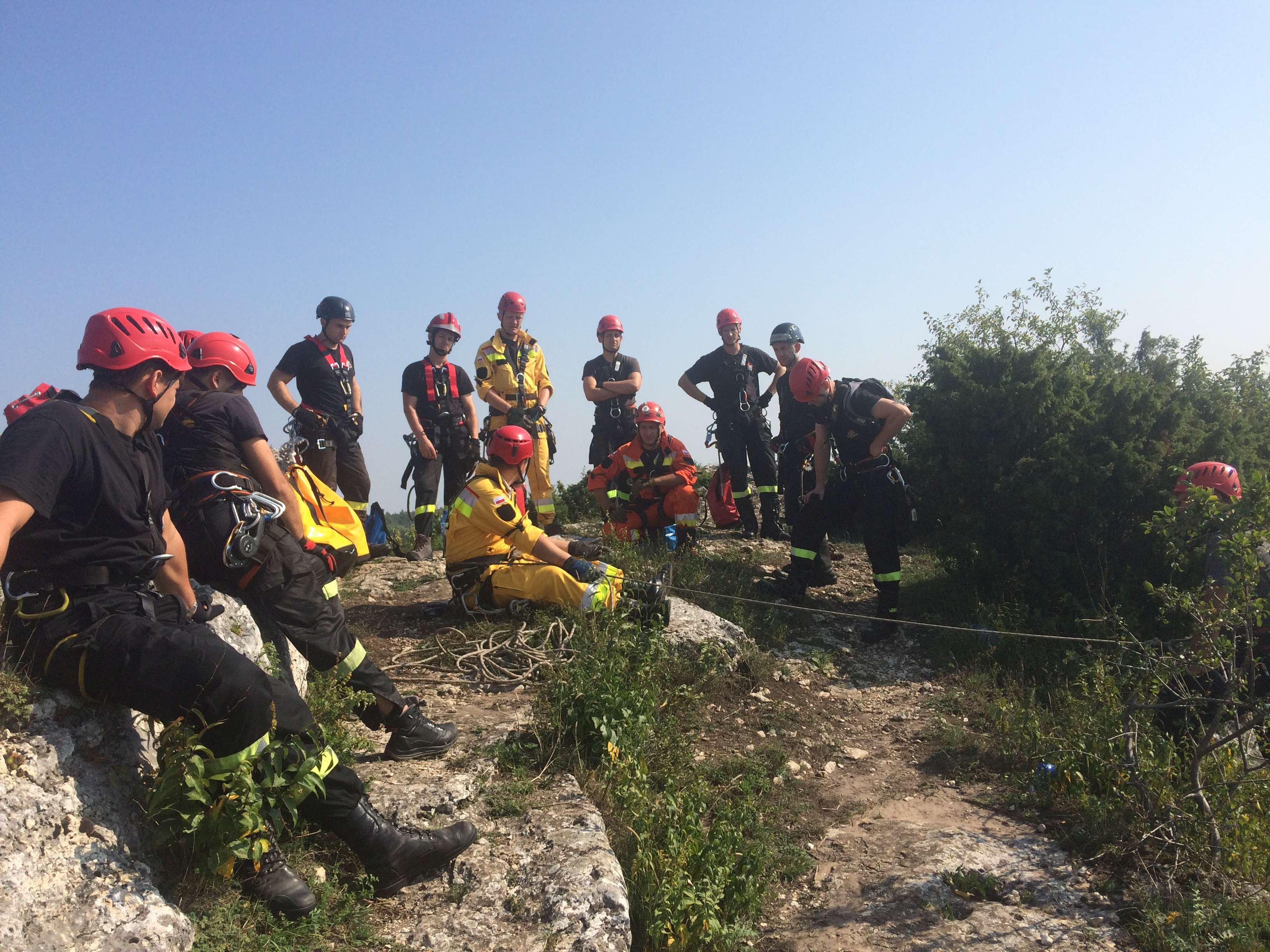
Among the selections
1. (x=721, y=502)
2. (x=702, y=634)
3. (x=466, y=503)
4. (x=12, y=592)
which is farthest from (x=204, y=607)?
(x=721, y=502)

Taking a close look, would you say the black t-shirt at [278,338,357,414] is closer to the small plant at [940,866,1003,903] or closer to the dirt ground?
the dirt ground

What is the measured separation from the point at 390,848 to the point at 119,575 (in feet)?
4.52

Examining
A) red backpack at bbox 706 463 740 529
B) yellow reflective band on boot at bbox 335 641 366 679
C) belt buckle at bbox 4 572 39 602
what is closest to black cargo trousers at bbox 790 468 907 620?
red backpack at bbox 706 463 740 529

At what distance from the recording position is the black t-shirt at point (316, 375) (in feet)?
24.6

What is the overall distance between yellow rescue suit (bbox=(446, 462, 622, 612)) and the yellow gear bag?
1.12 m

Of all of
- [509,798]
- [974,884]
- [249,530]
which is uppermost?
[249,530]

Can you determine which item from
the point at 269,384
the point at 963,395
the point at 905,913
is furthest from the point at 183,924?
the point at 963,395

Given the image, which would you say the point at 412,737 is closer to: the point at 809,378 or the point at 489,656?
the point at 489,656

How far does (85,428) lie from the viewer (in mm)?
2727

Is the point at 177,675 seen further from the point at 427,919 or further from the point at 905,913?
the point at 905,913

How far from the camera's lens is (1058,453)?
7.51 m

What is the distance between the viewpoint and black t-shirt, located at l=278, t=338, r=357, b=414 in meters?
7.50

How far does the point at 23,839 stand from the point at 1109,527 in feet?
24.7

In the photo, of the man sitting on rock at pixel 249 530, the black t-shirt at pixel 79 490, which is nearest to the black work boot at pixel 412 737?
the man sitting on rock at pixel 249 530
